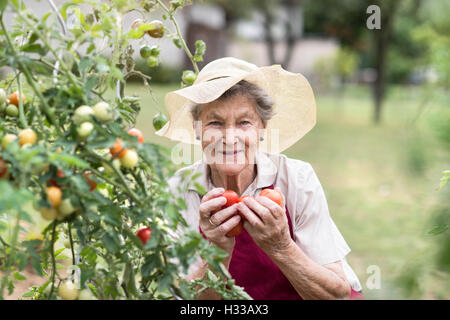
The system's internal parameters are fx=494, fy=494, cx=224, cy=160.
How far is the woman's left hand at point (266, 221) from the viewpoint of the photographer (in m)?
1.28

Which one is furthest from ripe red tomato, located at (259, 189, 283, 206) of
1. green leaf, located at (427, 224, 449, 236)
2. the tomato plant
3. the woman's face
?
green leaf, located at (427, 224, 449, 236)

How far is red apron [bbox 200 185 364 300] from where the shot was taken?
160 centimetres

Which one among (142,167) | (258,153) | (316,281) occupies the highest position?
(142,167)

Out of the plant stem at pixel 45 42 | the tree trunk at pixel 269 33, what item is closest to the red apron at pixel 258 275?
the plant stem at pixel 45 42

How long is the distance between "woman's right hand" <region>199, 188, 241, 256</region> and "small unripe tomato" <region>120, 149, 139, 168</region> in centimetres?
42

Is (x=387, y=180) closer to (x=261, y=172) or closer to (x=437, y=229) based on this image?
(x=261, y=172)

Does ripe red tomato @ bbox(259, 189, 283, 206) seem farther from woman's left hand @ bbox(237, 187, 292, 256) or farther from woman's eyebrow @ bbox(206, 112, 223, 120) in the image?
woman's eyebrow @ bbox(206, 112, 223, 120)

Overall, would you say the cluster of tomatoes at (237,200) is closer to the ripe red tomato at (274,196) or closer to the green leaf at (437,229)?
the ripe red tomato at (274,196)

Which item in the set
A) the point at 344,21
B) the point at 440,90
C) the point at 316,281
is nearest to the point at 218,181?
the point at 316,281

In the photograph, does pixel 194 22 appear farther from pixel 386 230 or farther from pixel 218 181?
A: pixel 218 181

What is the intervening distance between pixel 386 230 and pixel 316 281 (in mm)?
3813

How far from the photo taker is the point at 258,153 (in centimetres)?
170

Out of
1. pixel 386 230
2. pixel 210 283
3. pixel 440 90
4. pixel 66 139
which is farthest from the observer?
pixel 386 230

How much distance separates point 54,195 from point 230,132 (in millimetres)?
748
